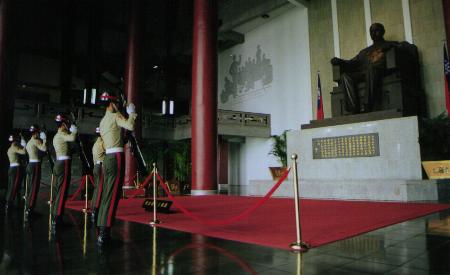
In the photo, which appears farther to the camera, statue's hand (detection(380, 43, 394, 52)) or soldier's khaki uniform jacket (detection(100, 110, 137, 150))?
statue's hand (detection(380, 43, 394, 52))

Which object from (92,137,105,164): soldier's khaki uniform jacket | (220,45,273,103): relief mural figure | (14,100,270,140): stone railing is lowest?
(92,137,105,164): soldier's khaki uniform jacket

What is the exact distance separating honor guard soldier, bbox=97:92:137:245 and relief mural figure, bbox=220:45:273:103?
1250cm

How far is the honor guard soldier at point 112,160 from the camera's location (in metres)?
2.83

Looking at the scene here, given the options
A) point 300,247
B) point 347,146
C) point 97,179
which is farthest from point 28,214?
point 347,146

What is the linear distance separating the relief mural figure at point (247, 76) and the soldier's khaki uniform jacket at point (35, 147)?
37.2 ft

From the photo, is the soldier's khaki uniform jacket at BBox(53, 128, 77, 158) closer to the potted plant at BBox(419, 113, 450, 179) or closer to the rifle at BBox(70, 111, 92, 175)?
the rifle at BBox(70, 111, 92, 175)

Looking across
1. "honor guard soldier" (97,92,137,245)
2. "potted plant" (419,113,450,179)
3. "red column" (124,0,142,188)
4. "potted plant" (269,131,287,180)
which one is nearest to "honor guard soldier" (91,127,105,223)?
"honor guard soldier" (97,92,137,245)

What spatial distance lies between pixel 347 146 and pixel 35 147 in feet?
17.5

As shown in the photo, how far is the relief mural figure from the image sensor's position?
49.8ft

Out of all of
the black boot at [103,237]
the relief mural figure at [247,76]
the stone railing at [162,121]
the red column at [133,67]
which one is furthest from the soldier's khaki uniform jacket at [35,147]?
the relief mural figure at [247,76]

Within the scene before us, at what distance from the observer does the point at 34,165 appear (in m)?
4.98

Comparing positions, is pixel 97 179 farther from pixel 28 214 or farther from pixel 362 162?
pixel 362 162

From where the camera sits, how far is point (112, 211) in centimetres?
283

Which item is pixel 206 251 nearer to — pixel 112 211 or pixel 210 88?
pixel 112 211
